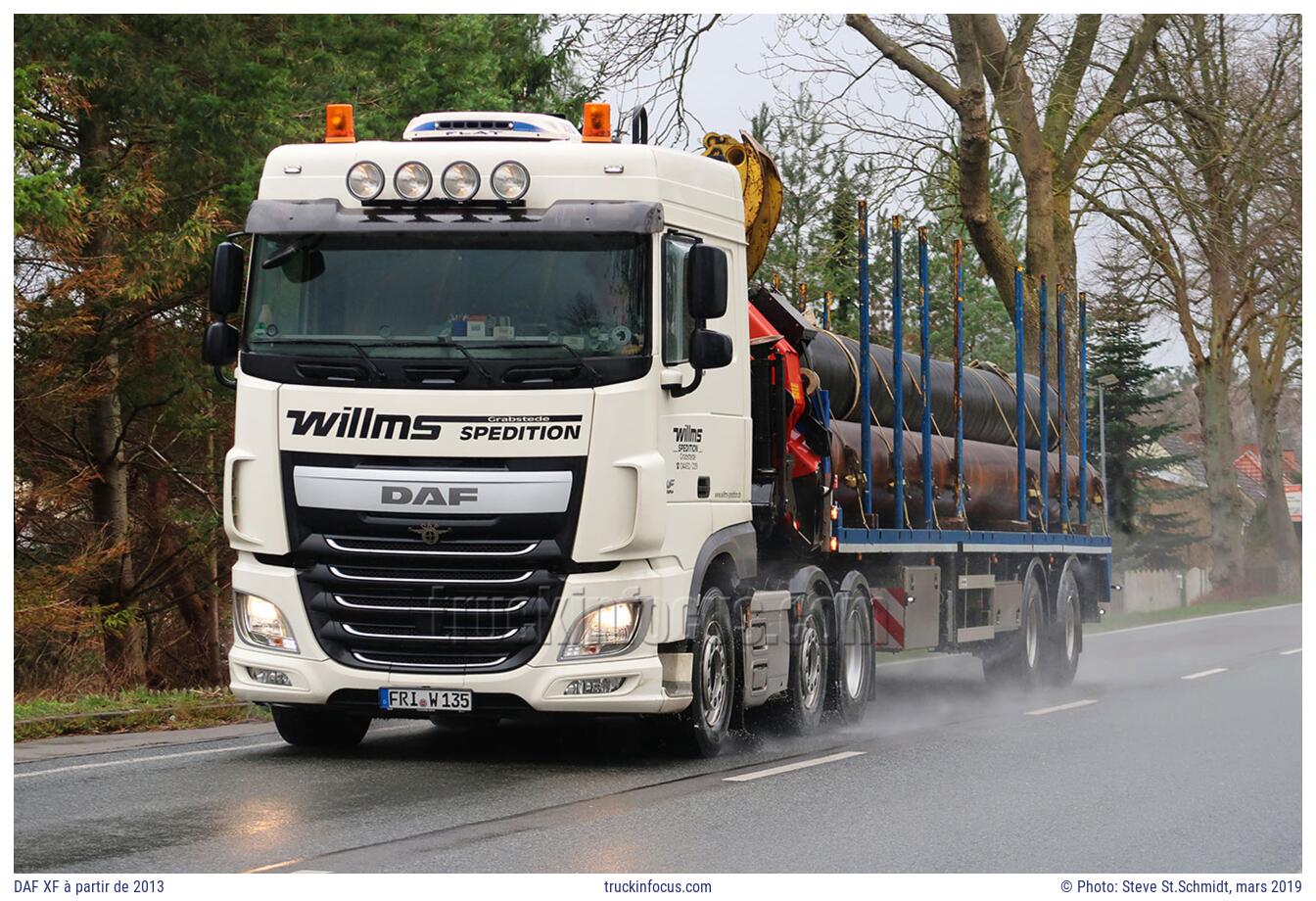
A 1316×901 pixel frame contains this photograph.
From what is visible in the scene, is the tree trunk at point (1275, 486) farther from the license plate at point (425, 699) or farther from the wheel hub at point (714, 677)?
the license plate at point (425, 699)

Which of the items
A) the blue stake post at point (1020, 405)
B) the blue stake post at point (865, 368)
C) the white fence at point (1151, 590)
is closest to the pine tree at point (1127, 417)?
the white fence at point (1151, 590)

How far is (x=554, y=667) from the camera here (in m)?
10.8

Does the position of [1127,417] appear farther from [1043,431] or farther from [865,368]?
[865,368]

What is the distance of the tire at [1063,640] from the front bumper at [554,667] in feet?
29.8

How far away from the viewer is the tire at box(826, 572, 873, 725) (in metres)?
13.7

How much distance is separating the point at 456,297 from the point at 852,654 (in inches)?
187

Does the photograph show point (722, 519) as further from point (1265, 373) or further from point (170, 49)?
point (1265, 373)

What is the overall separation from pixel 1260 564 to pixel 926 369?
44.3 meters

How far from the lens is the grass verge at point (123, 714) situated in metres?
13.2

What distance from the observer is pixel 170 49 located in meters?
21.9

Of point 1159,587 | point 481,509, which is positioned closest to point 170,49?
point 481,509

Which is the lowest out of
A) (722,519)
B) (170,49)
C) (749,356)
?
(722,519)

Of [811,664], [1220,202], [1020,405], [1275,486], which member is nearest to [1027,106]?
[1220,202]

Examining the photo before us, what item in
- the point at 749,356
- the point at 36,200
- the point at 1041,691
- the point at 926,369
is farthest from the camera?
the point at 1041,691
